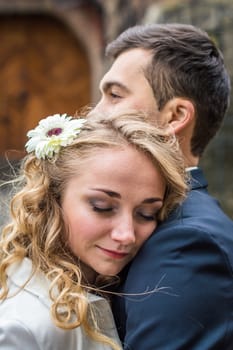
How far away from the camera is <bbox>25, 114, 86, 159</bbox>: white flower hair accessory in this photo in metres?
2.39

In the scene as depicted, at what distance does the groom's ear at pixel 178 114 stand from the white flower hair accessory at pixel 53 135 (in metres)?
0.38

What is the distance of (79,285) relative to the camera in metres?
2.24

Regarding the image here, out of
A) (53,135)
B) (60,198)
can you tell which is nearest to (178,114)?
(53,135)

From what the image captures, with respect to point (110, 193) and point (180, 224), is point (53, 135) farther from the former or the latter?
point (180, 224)

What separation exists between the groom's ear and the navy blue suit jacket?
0.48 m

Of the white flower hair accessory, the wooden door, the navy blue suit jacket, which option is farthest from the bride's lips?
the wooden door

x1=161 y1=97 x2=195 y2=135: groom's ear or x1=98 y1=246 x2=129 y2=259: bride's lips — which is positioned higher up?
x1=161 y1=97 x2=195 y2=135: groom's ear

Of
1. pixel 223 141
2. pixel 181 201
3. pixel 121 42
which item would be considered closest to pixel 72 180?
pixel 181 201

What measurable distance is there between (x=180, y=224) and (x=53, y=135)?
0.48 meters

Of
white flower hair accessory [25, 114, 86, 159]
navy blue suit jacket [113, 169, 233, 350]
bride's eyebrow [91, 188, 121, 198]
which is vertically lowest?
navy blue suit jacket [113, 169, 233, 350]

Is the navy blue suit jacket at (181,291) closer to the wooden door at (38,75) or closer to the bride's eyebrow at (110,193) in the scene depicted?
the bride's eyebrow at (110,193)

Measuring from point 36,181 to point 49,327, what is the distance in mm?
473

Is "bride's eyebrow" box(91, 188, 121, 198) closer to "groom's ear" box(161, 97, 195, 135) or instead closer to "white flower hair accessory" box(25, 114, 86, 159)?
"white flower hair accessory" box(25, 114, 86, 159)

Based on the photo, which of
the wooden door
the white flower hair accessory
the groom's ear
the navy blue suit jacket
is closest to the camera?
the navy blue suit jacket
